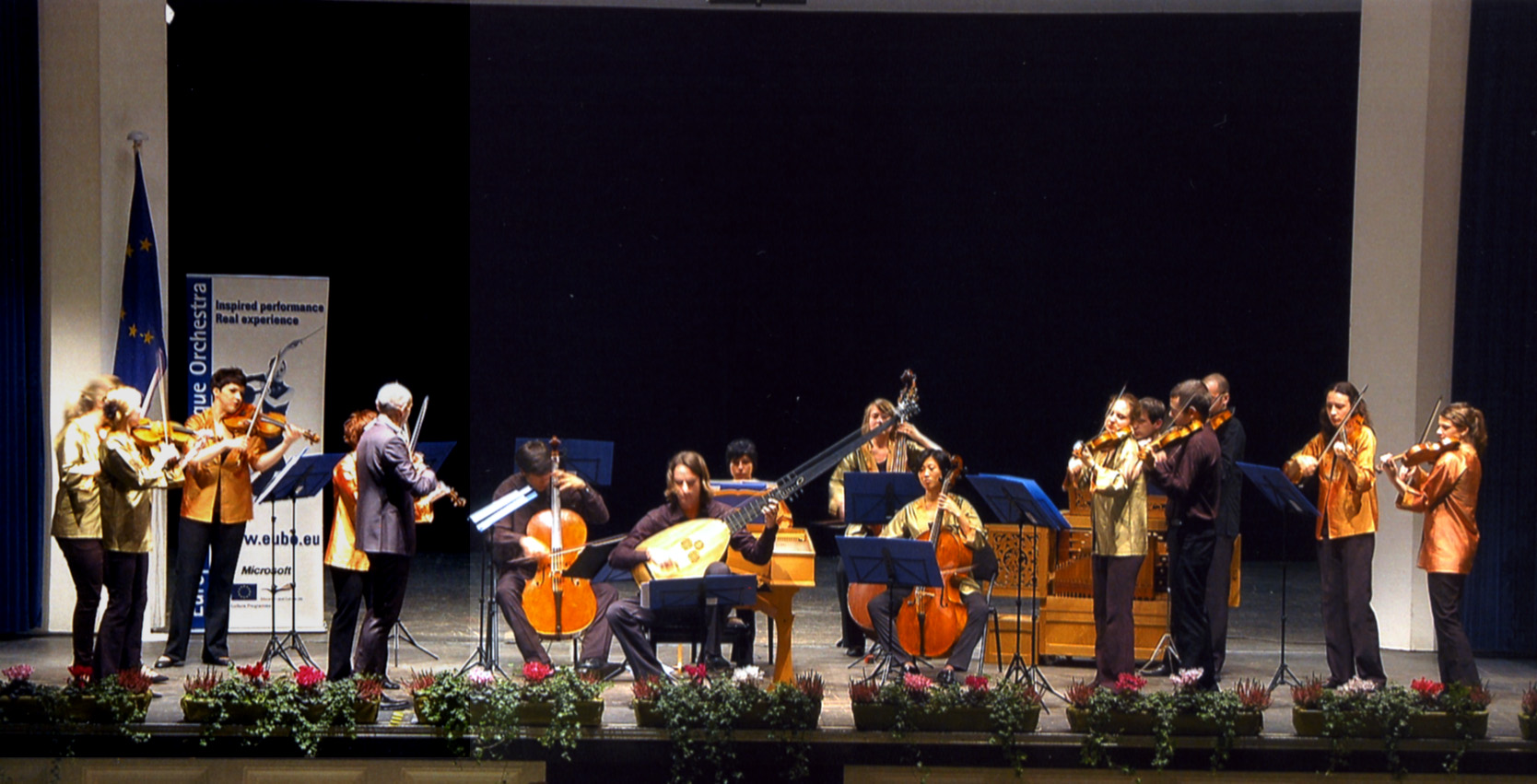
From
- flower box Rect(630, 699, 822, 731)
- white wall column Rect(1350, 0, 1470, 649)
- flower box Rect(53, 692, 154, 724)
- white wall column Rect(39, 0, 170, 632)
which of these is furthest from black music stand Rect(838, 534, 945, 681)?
white wall column Rect(39, 0, 170, 632)

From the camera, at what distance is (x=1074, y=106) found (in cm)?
1012

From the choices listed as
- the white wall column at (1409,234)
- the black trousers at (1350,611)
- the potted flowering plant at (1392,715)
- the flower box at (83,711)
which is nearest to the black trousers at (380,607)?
the flower box at (83,711)

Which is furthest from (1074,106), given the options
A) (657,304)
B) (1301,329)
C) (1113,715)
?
(1113,715)

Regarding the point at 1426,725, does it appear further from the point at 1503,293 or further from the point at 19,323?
the point at 19,323

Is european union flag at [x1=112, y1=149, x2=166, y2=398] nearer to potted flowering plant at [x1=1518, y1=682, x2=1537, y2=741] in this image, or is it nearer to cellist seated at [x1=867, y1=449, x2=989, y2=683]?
cellist seated at [x1=867, y1=449, x2=989, y2=683]

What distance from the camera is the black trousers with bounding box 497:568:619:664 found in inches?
255

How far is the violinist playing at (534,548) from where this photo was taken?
6.48 metres

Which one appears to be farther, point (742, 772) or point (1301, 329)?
point (1301, 329)

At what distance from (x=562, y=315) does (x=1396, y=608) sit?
6102 millimetres

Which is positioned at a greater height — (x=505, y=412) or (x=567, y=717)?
(x=505, y=412)

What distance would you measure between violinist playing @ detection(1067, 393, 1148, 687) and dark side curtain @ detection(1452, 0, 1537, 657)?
9.05 feet

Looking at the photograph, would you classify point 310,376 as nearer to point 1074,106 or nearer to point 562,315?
point 562,315

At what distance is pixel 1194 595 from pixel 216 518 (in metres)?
4.93

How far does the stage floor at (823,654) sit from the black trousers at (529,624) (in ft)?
0.75
